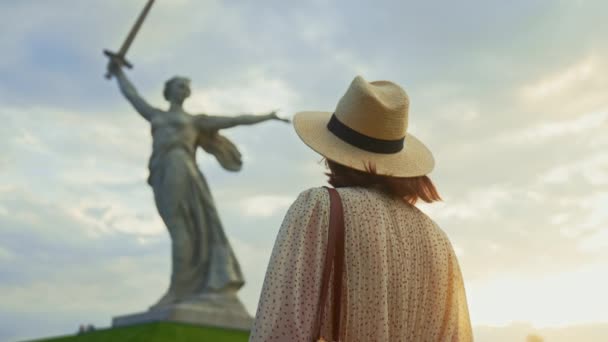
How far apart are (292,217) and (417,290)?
1.07ft

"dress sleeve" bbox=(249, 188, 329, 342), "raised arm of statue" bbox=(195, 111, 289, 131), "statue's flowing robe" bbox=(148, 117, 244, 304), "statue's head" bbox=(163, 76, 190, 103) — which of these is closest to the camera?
"dress sleeve" bbox=(249, 188, 329, 342)

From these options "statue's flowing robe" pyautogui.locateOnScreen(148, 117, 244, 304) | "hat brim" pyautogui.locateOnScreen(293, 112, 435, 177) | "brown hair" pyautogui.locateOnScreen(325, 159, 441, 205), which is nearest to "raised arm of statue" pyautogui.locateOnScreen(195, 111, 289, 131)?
"statue's flowing robe" pyautogui.locateOnScreen(148, 117, 244, 304)

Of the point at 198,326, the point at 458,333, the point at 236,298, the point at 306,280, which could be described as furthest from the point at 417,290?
the point at 236,298

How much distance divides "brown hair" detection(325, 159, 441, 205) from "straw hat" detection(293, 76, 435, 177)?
15mm

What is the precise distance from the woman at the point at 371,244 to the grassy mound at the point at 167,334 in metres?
7.92

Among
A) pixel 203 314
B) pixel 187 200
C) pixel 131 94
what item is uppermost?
pixel 131 94

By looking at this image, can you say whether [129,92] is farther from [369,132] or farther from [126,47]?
[369,132]

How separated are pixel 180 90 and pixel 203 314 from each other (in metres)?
3.44

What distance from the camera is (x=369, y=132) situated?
5.86 feet

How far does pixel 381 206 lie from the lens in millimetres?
1659

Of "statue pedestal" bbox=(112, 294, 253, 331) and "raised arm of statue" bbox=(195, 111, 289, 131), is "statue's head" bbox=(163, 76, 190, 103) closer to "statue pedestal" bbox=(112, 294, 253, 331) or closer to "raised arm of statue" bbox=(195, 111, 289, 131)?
"raised arm of statue" bbox=(195, 111, 289, 131)

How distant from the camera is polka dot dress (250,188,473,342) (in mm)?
1472

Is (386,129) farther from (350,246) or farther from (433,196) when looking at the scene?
(350,246)

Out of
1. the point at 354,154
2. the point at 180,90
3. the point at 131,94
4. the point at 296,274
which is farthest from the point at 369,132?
the point at 131,94
